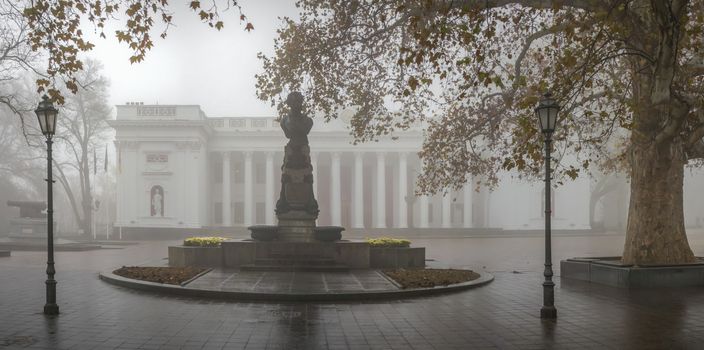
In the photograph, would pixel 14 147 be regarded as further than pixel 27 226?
Yes

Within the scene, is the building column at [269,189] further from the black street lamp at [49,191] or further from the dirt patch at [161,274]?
the black street lamp at [49,191]

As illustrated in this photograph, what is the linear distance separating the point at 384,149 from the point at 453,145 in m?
40.9

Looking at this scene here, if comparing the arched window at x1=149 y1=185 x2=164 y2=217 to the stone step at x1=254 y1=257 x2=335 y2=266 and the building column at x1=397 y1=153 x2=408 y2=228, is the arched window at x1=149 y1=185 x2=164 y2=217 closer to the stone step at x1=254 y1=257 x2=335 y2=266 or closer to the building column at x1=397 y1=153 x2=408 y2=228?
the building column at x1=397 y1=153 x2=408 y2=228

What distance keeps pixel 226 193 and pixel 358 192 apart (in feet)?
43.8

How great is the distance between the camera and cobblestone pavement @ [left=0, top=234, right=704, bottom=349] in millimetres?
7520

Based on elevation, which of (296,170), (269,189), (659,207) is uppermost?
(296,170)

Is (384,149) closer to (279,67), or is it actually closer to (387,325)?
(279,67)

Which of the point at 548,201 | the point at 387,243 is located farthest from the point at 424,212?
the point at 548,201

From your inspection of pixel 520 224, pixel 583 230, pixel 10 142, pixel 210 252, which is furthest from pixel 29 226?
pixel 583 230

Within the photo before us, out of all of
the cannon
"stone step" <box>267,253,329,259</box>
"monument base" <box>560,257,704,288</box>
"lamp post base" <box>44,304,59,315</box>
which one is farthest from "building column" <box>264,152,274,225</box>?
"lamp post base" <box>44,304,59,315</box>

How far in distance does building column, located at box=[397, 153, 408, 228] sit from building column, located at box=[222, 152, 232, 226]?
17.3 m

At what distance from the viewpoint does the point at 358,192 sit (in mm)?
59656

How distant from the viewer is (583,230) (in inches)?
2298

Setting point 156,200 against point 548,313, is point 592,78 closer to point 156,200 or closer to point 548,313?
point 548,313
